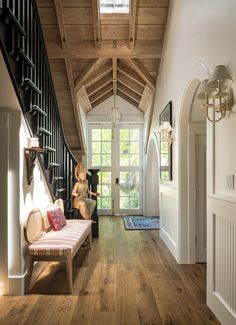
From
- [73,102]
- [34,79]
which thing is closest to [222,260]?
[34,79]

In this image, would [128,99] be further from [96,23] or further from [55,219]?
[55,219]

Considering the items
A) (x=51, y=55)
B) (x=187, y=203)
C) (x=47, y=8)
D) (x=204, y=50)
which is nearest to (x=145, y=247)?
(x=187, y=203)

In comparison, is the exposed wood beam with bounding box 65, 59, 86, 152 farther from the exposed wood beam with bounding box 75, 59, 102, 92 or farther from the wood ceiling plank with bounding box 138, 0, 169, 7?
the wood ceiling plank with bounding box 138, 0, 169, 7

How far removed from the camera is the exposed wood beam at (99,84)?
709 cm

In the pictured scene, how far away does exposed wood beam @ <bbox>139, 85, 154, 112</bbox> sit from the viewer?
6834mm

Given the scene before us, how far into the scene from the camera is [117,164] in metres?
8.32

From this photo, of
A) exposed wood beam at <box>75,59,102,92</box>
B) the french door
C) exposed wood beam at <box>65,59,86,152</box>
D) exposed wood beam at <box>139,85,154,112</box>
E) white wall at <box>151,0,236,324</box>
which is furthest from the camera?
the french door

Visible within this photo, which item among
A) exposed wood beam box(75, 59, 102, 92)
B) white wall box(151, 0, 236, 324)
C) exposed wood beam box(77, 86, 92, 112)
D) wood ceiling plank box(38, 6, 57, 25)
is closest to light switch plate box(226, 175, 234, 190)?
white wall box(151, 0, 236, 324)

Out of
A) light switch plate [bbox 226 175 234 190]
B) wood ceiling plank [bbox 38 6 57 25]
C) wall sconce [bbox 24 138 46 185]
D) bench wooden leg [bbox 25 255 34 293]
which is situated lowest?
bench wooden leg [bbox 25 255 34 293]

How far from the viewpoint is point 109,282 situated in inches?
128

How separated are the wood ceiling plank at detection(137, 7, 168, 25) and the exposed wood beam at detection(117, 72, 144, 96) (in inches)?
83.4

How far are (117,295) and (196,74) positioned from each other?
2.42m

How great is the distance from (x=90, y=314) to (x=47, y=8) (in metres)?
4.31

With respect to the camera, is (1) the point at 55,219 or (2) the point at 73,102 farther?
(2) the point at 73,102
